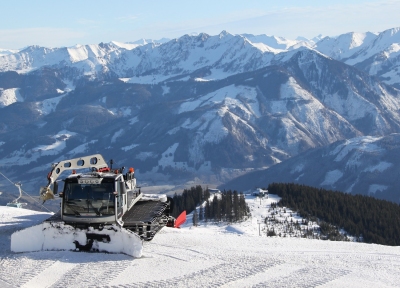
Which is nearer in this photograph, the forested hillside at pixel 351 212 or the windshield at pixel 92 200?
the windshield at pixel 92 200

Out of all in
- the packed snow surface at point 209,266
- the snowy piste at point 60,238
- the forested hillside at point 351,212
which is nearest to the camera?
the packed snow surface at point 209,266

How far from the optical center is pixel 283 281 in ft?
72.4

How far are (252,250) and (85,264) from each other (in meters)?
7.14

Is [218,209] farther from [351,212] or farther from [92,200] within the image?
[92,200]

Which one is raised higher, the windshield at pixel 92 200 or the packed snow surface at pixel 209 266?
the windshield at pixel 92 200

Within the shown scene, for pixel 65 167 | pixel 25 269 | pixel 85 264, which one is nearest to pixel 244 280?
pixel 85 264

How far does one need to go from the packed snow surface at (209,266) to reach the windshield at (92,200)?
6.29 ft

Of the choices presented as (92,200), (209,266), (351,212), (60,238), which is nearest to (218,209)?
(351,212)

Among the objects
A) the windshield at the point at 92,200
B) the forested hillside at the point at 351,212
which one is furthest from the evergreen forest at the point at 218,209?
the windshield at the point at 92,200

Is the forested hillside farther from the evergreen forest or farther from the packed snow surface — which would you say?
the packed snow surface

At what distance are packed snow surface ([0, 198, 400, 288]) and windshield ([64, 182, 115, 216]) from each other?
1917 mm

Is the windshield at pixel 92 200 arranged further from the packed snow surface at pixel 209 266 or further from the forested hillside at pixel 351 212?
the forested hillside at pixel 351 212

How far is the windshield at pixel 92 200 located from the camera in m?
26.0

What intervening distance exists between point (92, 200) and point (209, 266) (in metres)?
5.82
